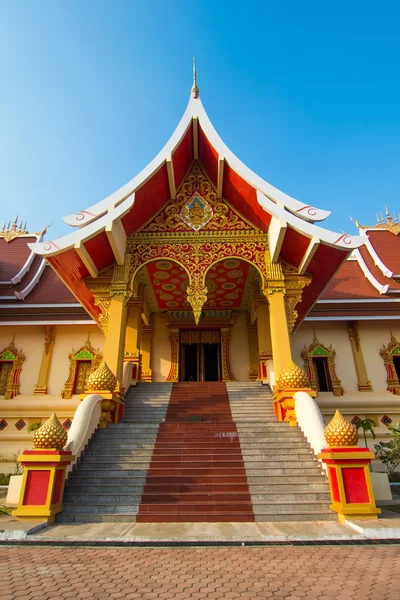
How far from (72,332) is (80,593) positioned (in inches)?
358

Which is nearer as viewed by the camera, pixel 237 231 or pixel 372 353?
pixel 237 231

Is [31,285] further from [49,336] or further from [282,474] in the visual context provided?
[282,474]

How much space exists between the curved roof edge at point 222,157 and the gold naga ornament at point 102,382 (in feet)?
9.58

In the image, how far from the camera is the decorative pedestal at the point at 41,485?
13.0 feet

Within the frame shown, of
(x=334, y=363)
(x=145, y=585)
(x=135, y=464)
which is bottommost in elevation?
(x=145, y=585)

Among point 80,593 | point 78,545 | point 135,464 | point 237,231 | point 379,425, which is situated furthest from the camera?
point 379,425

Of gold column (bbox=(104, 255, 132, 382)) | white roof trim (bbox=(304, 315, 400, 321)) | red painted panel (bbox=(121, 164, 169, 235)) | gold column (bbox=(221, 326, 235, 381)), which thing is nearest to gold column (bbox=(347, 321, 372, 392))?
white roof trim (bbox=(304, 315, 400, 321))

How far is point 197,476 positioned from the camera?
4801 mm

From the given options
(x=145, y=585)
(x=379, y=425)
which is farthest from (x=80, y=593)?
(x=379, y=425)

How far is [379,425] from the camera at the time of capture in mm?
9172

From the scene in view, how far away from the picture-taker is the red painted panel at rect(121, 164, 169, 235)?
25.4 feet

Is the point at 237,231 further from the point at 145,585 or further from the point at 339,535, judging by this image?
the point at 145,585

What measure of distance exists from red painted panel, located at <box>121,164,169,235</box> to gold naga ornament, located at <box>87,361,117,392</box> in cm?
332

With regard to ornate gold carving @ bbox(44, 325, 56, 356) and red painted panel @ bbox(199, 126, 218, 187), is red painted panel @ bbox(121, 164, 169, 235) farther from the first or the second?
ornate gold carving @ bbox(44, 325, 56, 356)
